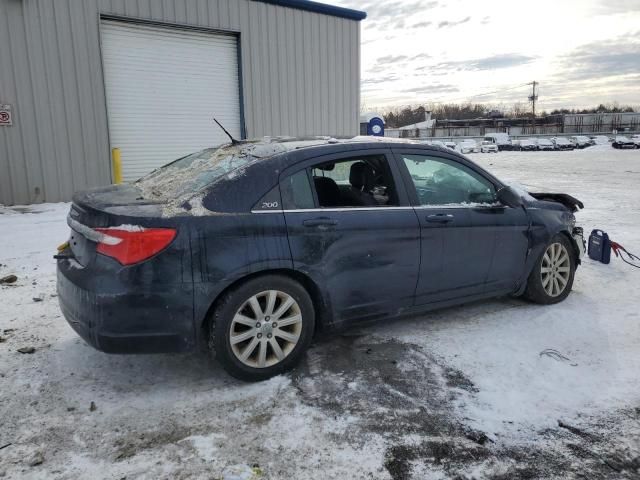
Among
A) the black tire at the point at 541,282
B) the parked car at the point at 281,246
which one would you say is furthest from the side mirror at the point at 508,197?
the black tire at the point at 541,282

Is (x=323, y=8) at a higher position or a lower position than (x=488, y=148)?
higher

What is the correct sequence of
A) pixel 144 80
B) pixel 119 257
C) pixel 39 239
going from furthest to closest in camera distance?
pixel 144 80, pixel 39 239, pixel 119 257

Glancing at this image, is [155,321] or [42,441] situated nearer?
[42,441]

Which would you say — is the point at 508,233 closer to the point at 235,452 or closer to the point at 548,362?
the point at 548,362

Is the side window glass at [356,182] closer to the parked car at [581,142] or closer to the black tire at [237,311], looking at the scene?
the black tire at [237,311]

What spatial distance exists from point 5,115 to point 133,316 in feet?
29.8

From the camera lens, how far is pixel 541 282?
4.90 meters

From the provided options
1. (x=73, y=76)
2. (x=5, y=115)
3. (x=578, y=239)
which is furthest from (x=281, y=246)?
(x=73, y=76)

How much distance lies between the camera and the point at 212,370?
372 centimetres

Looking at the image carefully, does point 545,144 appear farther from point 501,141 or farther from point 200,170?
point 200,170

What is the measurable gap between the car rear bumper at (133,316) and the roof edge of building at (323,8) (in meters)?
11.5

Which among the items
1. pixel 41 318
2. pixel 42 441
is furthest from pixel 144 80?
pixel 42 441

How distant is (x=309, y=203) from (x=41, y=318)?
2732 millimetres

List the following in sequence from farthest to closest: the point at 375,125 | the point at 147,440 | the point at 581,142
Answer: the point at 581,142 → the point at 375,125 → the point at 147,440
